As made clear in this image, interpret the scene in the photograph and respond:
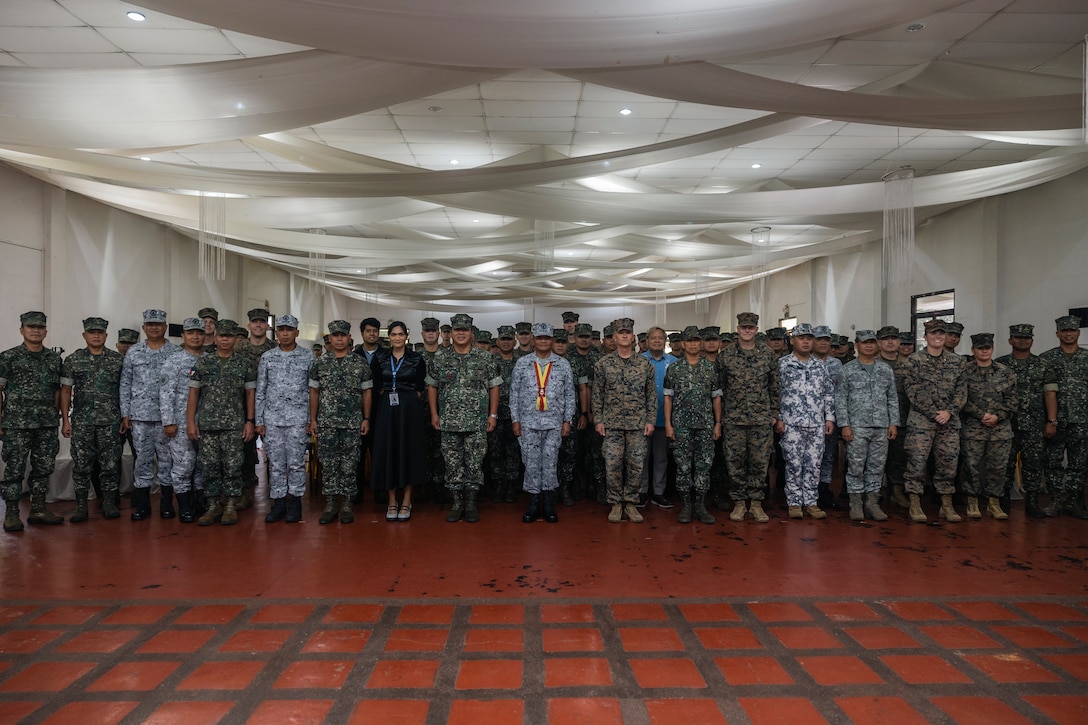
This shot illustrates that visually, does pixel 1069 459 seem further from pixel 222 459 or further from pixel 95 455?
pixel 95 455

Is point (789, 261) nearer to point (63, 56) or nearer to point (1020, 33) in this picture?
point (1020, 33)

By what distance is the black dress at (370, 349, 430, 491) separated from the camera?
4.84 meters

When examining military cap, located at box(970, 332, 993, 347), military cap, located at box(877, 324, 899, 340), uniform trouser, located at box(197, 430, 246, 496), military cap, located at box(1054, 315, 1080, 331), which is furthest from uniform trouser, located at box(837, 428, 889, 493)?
uniform trouser, located at box(197, 430, 246, 496)

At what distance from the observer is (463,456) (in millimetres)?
4863

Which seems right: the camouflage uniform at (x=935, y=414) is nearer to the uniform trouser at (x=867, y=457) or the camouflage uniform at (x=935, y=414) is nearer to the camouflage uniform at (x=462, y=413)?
the uniform trouser at (x=867, y=457)

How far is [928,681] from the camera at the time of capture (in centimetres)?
235

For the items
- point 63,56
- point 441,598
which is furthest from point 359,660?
point 63,56

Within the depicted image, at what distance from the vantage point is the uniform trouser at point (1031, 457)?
512 centimetres

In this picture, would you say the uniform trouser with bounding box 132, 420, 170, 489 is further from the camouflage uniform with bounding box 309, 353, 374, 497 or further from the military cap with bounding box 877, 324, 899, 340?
the military cap with bounding box 877, 324, 899, 340

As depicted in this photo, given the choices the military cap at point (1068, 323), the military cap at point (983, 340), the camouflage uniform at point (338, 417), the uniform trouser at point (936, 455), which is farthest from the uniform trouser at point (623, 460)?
the military cap at point (1068, 323)

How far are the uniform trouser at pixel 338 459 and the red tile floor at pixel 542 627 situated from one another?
1.46 feet

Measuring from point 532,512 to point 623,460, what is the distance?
2.79 feet

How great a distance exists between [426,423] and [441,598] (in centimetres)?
250

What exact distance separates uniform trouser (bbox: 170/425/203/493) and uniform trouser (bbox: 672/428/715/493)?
155 inches
